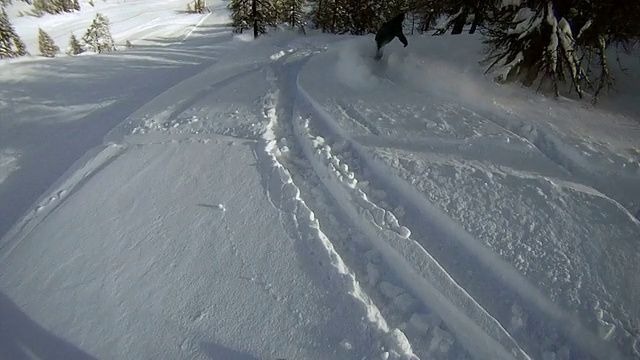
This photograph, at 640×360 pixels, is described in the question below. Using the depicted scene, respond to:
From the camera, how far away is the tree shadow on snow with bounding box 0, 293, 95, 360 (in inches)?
157

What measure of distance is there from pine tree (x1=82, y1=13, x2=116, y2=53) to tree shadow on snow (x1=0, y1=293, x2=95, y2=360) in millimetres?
49179

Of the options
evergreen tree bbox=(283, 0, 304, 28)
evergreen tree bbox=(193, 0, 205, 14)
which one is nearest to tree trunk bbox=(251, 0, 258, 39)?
evergreen tree bbox=(283, 0, 304, 28)

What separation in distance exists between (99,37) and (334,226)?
173 ft

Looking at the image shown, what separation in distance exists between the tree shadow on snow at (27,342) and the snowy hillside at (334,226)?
2cm

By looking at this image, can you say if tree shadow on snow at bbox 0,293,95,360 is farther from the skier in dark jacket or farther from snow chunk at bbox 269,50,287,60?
snow chunk at bbox 269,50,287,60

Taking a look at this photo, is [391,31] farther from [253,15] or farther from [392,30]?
[253,15]

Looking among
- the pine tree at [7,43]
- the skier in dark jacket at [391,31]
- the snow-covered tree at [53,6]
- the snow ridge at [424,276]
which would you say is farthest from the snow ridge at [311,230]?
the snow-covered tree at [53,6]

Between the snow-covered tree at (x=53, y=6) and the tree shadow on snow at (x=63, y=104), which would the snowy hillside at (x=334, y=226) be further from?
the snow-covered tree at (x=53, y=6)

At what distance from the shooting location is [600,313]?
3818mm

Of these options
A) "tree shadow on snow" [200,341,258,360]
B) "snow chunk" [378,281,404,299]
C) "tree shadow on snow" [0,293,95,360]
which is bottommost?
"tree shadow on snow" [0,293,95,360]

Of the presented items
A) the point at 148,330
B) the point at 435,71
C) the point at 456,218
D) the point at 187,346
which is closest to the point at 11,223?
Answer: the point at 148,330

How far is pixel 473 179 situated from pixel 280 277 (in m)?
3.32

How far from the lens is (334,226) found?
5.11 m

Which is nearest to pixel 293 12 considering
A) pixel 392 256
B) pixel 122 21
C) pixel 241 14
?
pixel 241 14
